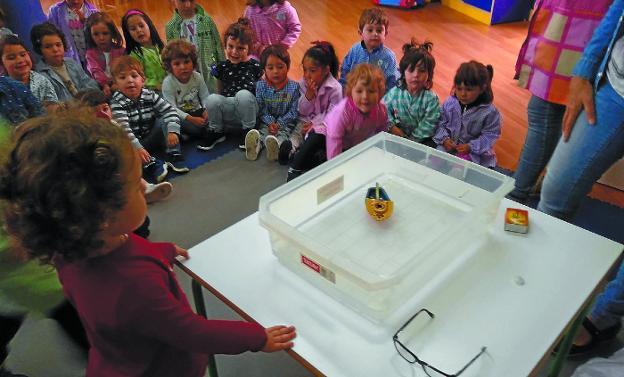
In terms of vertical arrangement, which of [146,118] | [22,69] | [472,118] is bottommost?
[146,118]

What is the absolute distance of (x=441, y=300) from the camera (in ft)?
3.03

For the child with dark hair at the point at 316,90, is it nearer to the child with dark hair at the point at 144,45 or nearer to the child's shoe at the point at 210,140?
the child's shoe at the point at 210,140

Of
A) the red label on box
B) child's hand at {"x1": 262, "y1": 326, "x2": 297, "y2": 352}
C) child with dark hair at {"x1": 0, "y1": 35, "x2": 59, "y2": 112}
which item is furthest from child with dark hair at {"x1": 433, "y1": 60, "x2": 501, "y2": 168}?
child with dark hair at {"x1": 0, "y1": 35, "x2": 59, "y2": 112}

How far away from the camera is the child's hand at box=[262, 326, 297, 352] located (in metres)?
0.84

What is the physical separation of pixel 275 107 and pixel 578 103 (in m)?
1.74

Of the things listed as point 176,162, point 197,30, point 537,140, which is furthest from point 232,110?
point 537,140

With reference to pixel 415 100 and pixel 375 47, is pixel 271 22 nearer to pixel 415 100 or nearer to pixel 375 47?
pixel 375 47

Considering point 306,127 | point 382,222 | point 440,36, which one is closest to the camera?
point 382,222

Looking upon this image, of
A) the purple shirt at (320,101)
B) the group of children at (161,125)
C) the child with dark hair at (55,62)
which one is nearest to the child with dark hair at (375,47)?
the group of children at (161,125)

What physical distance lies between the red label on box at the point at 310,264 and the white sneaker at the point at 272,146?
1.59 meters

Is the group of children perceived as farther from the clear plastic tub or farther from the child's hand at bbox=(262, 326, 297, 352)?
the clear plastic tub

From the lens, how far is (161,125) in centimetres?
265

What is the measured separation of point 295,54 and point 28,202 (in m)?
3.50

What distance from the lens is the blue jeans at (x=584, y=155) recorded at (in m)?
1.15
